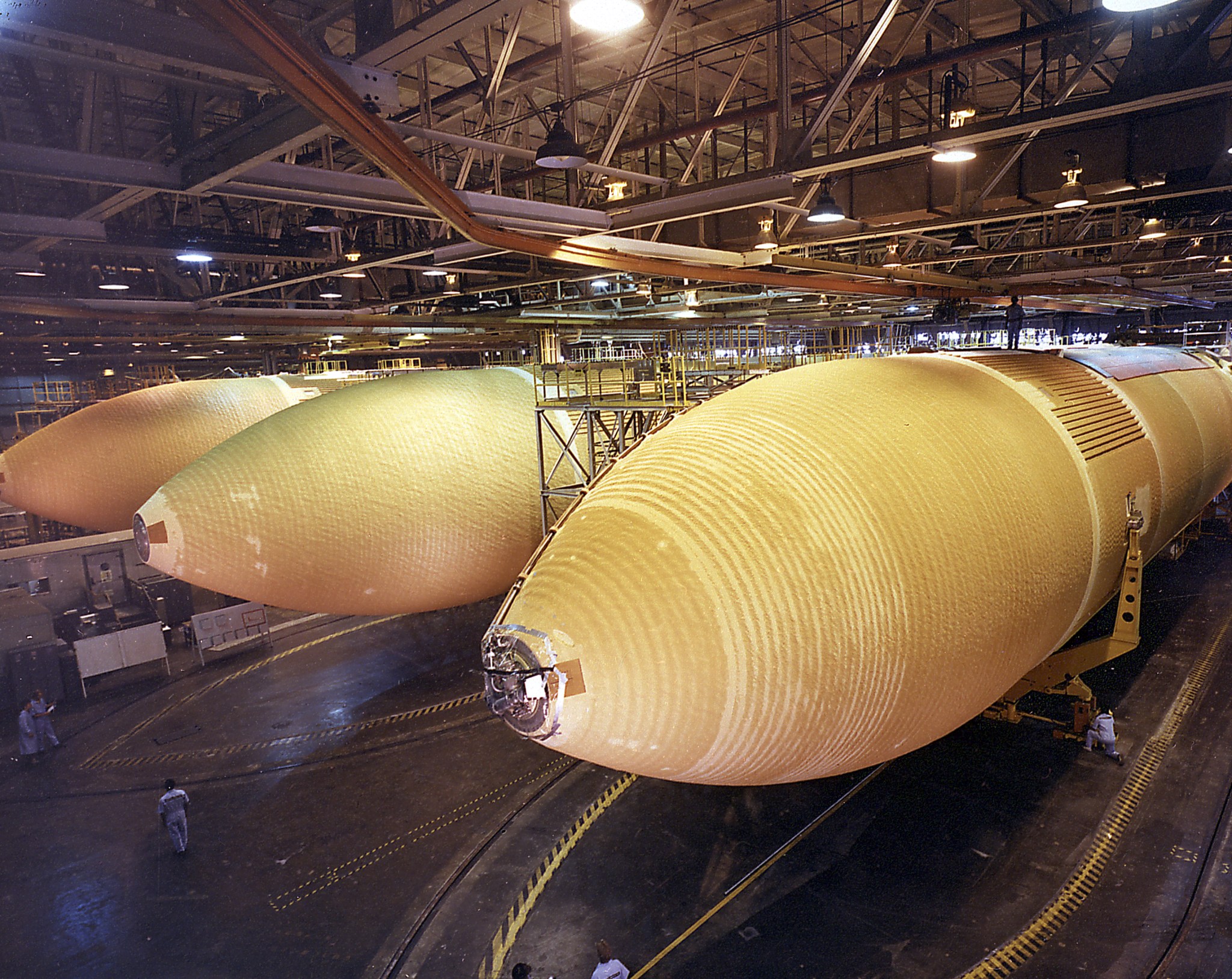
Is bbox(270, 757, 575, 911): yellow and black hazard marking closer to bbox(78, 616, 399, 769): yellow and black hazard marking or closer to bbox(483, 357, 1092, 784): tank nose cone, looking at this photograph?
bbox(78, 616, 399, 769): yellow and black hazard marking

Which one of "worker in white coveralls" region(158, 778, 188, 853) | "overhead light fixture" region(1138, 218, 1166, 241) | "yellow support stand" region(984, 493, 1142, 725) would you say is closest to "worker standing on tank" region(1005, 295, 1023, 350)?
"overhead light fixture" region(1138, 218, 1166, 241)

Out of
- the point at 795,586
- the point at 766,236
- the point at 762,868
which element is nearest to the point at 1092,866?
the point at 762,868

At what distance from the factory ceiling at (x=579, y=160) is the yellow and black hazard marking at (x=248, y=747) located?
860 centimetres

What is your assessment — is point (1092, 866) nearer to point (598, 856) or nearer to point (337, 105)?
point (598, 856)

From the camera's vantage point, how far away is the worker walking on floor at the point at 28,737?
43.6ft

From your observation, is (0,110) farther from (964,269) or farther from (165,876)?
(964,269)

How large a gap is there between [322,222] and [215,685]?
10.2m

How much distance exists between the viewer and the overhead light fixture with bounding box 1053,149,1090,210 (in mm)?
10070

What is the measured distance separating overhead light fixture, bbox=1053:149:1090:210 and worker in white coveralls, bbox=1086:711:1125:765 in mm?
7437

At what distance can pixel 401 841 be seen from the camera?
10414 millimetres

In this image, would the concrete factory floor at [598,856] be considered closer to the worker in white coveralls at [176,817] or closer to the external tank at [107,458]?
the worker in white coveralls at [176,817]

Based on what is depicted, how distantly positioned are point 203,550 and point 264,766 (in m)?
4.82

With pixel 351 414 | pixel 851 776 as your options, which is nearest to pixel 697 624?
pixel 851 776

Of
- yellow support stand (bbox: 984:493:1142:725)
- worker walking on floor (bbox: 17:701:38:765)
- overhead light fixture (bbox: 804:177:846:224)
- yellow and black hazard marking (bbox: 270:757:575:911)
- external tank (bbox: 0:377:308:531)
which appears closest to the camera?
yellow support stand (bbox: 984:493:1142:725)
